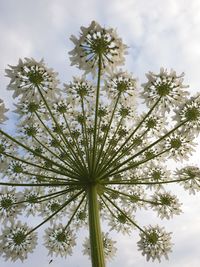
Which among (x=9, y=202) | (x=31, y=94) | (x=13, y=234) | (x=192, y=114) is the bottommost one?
(x=13, y=234)

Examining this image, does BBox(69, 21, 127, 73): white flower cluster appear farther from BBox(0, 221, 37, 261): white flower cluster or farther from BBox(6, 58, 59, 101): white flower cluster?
BBox(0, 221, 37, 261): white flower cluster

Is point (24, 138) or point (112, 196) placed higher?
point (24, 138)

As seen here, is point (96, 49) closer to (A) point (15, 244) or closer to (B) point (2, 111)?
(B) point (2, 111)

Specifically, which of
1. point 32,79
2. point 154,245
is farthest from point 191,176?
point 32,79

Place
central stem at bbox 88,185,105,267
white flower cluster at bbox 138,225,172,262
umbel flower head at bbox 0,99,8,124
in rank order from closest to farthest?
central stem at bbox 88,185,105,267
umbel flower head at bbox 0,99,8,124
white flower cluster at bbox 138,225,172,262

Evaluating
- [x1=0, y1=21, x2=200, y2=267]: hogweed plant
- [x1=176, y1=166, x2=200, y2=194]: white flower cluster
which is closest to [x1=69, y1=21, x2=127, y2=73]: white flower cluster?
[x1=0, y1=21, x2=200, y2=267]: hogweed plant

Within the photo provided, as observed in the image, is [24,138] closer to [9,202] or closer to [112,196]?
[9,202]

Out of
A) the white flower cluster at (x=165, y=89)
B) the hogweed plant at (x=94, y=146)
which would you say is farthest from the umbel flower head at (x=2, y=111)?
the white flower cluster at (x=165, y=89)

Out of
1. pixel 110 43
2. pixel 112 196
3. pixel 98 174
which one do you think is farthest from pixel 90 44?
pixel 112 196
